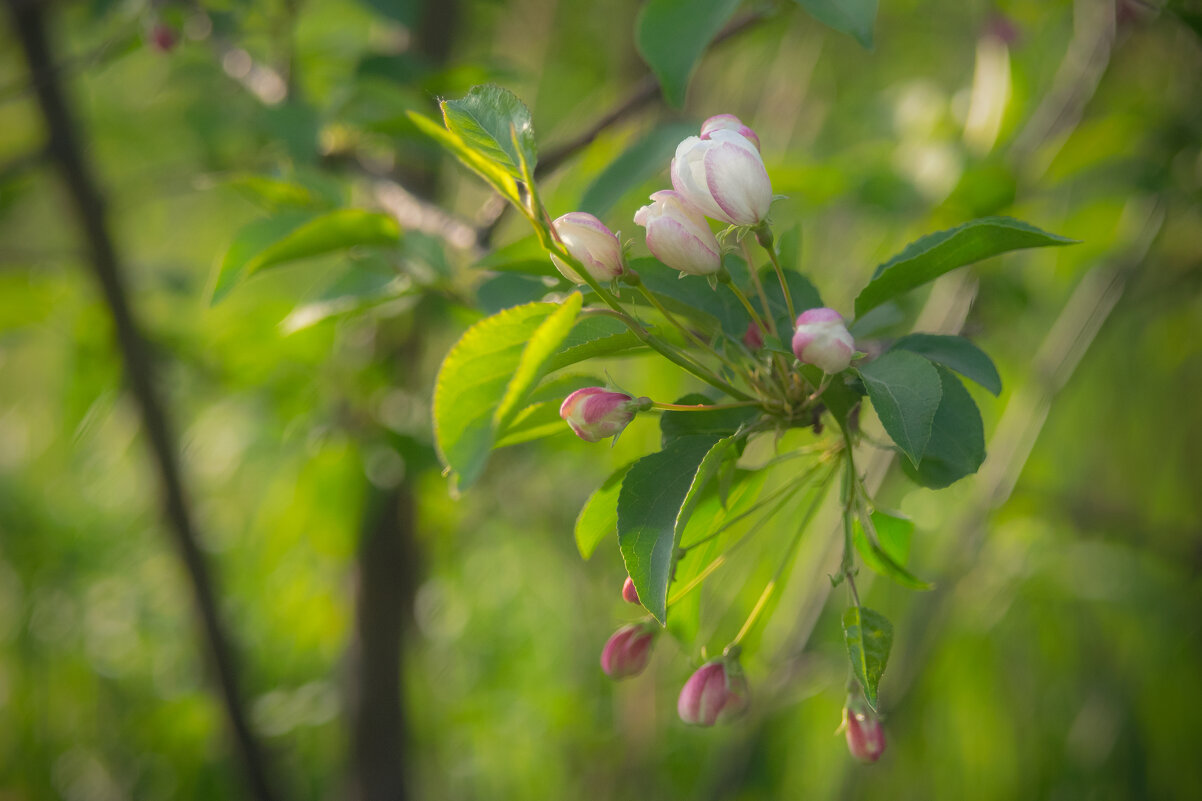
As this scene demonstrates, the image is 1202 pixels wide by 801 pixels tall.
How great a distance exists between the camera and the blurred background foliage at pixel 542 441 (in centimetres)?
73

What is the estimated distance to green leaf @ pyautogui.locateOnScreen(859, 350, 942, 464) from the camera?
0.93 ft

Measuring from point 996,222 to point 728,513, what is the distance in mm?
151

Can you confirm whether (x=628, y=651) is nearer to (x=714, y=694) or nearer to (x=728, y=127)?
(x=714, y=694)

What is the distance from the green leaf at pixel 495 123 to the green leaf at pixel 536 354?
5cm

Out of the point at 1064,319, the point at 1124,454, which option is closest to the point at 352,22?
the point at 1064,319

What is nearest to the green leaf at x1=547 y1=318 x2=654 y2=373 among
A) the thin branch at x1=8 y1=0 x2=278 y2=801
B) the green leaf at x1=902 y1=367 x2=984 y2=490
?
the green leaf at x1=902 y1=367 x2=984 y2=490

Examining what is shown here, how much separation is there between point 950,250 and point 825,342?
0.07 m

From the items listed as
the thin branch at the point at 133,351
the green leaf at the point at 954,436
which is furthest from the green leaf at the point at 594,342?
the thin branch at the point at 133,351

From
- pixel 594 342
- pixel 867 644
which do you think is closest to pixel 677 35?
pixel 594 342

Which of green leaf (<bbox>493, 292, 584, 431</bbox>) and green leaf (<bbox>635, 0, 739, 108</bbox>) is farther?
green leaf (<bbox>635, 0, 739, 108</bbox>)

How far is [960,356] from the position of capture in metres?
0.35

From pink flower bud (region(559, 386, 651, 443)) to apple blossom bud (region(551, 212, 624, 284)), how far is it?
1.7 inches

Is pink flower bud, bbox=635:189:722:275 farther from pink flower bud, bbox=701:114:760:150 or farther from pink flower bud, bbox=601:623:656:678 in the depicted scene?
pink flower bud, bbox=601:623:656:678

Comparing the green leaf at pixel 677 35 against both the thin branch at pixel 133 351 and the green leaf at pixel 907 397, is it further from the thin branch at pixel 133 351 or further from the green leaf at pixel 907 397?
the thin branch at pixel 133 351
